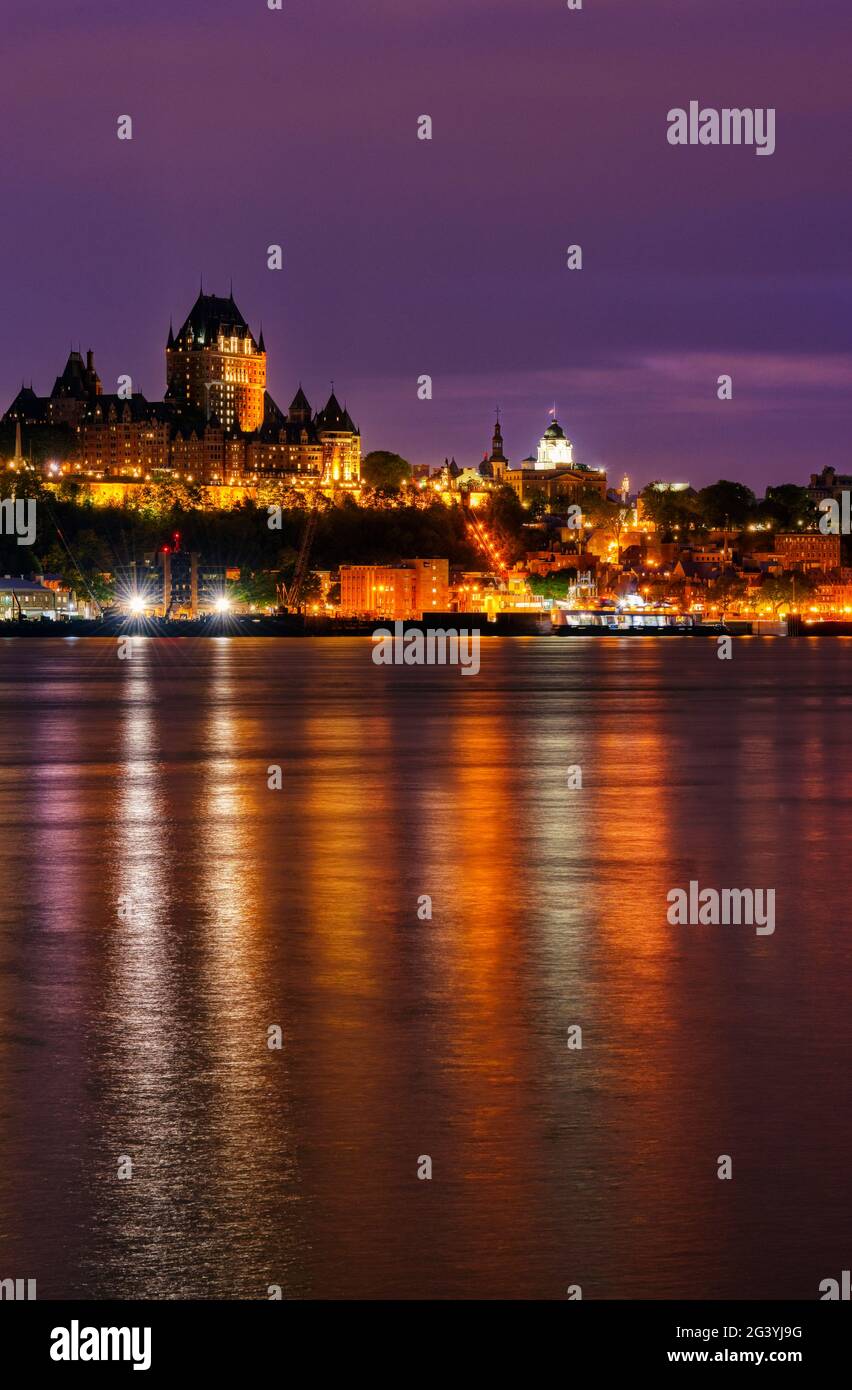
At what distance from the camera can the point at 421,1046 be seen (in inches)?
492

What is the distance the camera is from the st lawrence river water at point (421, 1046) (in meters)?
8.76

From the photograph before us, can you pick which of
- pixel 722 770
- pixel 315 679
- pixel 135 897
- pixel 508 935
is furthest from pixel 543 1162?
pixel 315 679

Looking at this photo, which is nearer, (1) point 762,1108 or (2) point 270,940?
(1) point 762,1108

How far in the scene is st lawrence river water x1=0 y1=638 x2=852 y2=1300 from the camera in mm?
8758

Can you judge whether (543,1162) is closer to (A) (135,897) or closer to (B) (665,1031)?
(B) (665,1031)

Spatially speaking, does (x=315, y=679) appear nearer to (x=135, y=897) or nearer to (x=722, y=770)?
(x=722, y=770)

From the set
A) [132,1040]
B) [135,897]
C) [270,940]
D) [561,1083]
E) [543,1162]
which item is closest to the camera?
[543,1162]

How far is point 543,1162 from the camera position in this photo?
988 cm

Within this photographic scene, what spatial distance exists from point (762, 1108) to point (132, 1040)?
413cm

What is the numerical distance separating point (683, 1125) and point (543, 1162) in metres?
1.07

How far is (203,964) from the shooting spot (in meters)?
15.4

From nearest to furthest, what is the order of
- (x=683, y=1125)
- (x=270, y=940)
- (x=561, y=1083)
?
(x=683, y=1125), (x=561, y=1083), (x=270, y=940)
